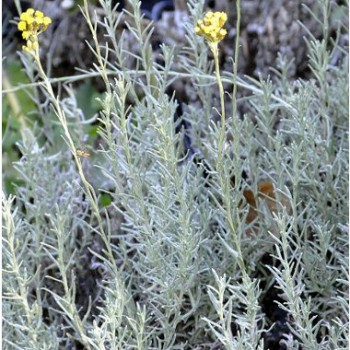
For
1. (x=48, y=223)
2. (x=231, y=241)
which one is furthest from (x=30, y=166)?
(x=231, y=241)

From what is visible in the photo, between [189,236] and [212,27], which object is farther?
[189,236]

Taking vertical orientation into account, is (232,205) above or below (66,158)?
above

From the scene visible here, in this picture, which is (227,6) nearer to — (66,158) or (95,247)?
(66,158)

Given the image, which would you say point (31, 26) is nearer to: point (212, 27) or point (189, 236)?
point (212, 27)

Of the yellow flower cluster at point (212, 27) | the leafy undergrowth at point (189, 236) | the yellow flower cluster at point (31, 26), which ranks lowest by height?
the leafy undergrowth at point (189, 236)

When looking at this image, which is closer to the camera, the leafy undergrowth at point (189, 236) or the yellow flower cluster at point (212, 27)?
the yellow flower cluster at point (212, 27)

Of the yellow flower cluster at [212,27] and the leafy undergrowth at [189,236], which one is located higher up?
the yellow flower cluster at [212,27]

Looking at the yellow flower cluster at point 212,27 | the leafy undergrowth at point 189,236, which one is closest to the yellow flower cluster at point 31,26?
the leafy undergrowth at point 189,236

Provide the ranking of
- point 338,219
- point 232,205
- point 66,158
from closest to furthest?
point 232,205 < point 338,219 < point 66,158

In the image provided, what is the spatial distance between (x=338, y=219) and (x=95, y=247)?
1.70 ft

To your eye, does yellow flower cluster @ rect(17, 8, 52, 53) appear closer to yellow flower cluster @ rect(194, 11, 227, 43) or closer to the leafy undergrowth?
the leafy undergrowth

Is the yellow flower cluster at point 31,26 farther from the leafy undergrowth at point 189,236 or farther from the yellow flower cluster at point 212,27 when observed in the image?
the yellow flower cluster at point 212,27

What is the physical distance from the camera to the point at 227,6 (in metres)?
2.55

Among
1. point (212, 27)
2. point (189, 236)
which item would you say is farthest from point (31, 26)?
point (189, 236)
